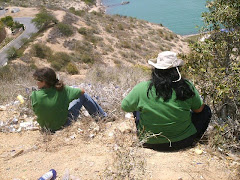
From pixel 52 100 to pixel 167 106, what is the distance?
1422mm

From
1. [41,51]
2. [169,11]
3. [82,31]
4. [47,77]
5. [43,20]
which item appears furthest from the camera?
[169,11]

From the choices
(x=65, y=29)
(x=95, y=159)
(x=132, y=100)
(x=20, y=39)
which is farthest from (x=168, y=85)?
(x=20, y=39)

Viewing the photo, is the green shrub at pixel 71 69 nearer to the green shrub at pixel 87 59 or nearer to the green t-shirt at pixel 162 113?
the green shrub at pixel 87 59

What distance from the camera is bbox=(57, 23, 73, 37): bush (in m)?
22.3

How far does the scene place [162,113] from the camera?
7.30 feet

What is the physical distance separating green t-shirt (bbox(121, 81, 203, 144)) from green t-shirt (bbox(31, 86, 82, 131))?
0.96 m

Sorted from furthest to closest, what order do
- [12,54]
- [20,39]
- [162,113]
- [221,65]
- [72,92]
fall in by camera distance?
[20,39]
[12,54]
[221,65]
[72,92]
[162,113]

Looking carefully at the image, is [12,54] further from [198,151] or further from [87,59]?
[198,151]

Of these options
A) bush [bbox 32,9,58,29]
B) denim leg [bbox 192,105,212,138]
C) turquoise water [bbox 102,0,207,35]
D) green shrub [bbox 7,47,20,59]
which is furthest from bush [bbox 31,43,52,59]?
turquoise water [bbox 102,0,207,35]

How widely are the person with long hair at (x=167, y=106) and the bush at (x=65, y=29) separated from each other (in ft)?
69.1

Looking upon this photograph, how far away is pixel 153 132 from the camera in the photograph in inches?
93.8

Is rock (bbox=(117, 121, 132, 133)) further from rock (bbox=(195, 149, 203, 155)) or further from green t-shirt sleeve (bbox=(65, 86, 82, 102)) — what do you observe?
rock (bbox=(195, 149, 203, 155))

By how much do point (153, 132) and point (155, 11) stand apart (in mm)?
47306

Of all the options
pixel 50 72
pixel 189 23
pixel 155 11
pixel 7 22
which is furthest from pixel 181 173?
pixel 155 11
